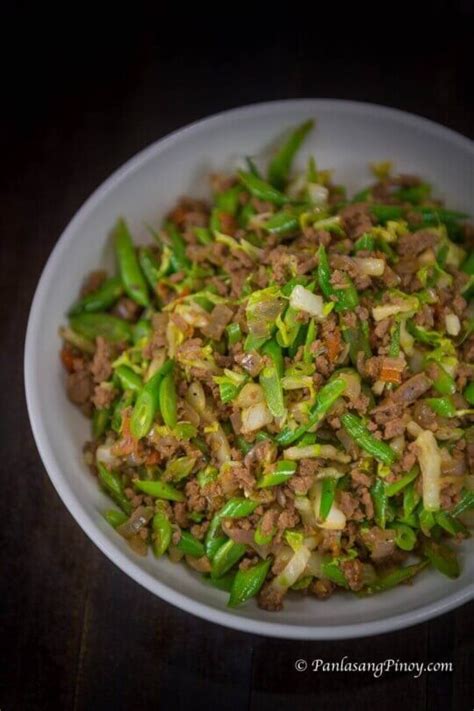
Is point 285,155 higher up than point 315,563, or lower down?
higher up

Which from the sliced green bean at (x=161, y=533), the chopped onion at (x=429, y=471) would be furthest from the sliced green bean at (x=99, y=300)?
the chopped onion at (x=429, y=471)

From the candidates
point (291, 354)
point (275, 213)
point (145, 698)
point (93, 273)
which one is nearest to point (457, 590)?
point (291, 354)

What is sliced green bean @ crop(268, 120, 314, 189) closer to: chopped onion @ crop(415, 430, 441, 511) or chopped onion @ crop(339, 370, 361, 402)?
chopped onion @ crop(339, 370, 361, 402)

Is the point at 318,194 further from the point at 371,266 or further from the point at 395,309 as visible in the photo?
the point at 395,309

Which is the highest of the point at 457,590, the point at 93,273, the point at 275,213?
the point at 275,213

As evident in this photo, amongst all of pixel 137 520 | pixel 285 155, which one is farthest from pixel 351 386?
pixel 285 155

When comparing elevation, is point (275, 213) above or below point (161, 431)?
above

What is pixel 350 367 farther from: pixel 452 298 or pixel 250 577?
pixel 250 577
